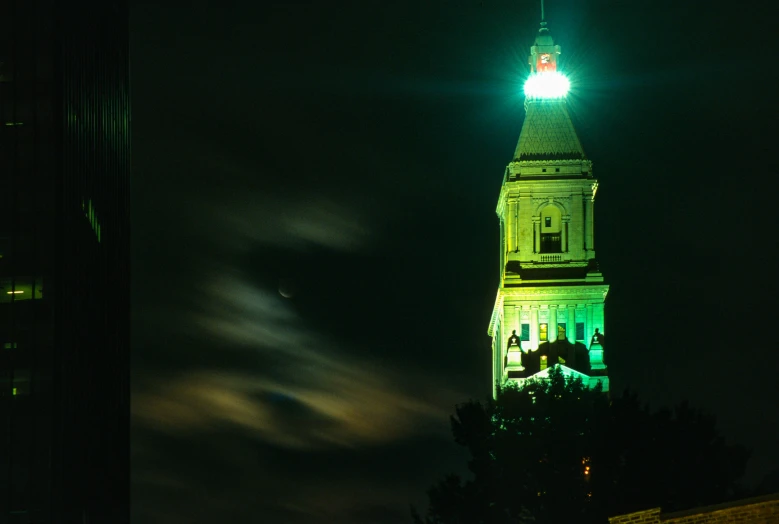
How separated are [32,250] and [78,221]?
6715mm

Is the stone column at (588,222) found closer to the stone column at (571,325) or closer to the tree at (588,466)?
the stone column at (571,325)

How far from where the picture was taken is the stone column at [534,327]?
17262 centimetres

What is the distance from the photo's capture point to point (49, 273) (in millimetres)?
93688

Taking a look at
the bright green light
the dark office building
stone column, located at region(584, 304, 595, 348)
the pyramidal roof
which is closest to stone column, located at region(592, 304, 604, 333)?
stone column, located at region(584, 304, 595, 348)

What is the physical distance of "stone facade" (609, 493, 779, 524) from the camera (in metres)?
42.6

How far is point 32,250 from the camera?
93188 mm

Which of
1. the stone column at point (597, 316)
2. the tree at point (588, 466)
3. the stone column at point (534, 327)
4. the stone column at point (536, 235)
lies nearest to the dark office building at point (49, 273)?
the tree at point (588, 466)

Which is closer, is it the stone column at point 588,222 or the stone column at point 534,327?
the stone column at point 534,327

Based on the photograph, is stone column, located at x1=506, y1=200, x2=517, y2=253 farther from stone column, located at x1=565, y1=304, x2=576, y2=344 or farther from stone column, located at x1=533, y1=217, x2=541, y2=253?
stone column, located at x1=565, y1=304, x2=576, y2=344

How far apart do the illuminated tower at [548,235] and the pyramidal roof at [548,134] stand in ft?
0.30

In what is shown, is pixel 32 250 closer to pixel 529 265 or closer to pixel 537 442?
pixel 537 442

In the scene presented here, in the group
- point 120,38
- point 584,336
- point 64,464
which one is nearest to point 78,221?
point 64,464

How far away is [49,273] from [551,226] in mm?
90622

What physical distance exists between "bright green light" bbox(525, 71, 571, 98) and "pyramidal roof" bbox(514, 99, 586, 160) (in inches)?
23.5
